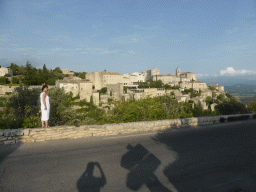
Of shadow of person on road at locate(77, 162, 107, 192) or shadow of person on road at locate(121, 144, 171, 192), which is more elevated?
shadow of person on road at locate(77, 162, 107, 192)

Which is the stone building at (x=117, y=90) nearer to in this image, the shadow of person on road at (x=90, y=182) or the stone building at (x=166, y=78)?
the shadow of person on road at (x=90, y=182)

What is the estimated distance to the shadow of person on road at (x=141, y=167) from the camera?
353 cm

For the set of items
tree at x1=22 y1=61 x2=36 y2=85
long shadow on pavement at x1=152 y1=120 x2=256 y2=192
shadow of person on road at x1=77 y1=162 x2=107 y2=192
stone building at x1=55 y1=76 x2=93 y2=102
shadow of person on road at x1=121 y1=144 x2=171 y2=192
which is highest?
tree at x1=22 y1=61 x2=36 y2=85

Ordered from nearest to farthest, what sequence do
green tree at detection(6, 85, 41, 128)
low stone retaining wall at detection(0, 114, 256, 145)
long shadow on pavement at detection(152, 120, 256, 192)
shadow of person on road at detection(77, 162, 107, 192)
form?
shadow of person on road at detection(77, 162, 107, 192) < long shadow on pavement at detection(152, 120, 256, 192) < low stone retaining wall at detection(0, 114, 256, 145) < green tree at detection(6, 85, 41, 128)

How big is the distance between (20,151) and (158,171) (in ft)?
14.3

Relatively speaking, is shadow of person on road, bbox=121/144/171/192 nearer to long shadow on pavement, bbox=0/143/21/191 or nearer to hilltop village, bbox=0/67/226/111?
long shadow on pavement, bbox=0/143/21/191

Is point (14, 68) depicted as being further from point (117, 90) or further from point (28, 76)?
point (117, 90)

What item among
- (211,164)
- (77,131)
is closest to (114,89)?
(77,131)

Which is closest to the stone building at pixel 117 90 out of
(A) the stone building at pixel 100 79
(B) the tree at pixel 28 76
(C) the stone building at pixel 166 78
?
(A) the stone building at pixel 100 79

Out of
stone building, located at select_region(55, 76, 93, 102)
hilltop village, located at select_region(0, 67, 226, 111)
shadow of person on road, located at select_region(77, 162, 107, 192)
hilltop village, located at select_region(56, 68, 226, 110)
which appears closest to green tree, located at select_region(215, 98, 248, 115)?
hilltop village, located at select_region(0, 67, 226, 111)

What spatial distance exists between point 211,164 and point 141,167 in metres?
2.16

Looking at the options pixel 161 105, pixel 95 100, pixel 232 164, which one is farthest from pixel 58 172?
pixel 95 100

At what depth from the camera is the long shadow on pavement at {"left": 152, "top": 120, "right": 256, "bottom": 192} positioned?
3682mm

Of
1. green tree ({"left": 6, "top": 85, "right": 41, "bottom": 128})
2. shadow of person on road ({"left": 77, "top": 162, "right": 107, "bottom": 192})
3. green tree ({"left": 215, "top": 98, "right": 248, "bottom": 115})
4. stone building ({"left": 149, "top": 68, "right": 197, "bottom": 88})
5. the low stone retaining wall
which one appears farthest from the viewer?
stone building ({"left": 149, "top": 68, "right": 197, "bottom": 88})
